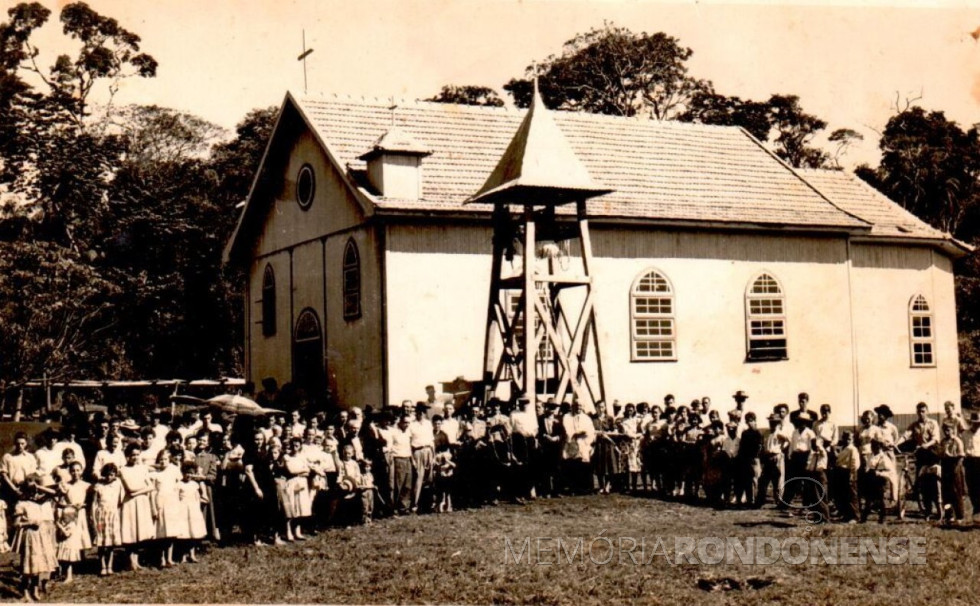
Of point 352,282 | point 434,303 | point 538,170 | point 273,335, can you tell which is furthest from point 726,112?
point 538,170

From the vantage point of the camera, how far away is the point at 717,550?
12.9 meters

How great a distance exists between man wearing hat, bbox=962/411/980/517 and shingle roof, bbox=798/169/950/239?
12.0 metres

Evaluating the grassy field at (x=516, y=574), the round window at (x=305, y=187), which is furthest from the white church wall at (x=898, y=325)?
the round window at (x=305, y=187)

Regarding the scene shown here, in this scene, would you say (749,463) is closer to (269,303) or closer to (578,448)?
(578,448)

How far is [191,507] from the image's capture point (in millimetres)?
13602

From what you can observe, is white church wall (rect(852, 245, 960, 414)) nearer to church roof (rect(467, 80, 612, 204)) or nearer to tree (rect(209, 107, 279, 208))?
church roof (rect(467, 80, 612, 204))

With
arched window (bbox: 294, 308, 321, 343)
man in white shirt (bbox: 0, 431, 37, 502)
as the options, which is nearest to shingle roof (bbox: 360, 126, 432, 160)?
arched window (bbox: 294, 308, 321, 343)

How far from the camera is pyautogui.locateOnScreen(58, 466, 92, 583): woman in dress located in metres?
12.5

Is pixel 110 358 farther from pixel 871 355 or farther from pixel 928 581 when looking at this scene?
pixel 928 581

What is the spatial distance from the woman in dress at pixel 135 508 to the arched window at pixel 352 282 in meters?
9.68

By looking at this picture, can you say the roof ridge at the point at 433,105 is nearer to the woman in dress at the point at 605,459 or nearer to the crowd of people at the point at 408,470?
the crowd of people at the point at 408,470

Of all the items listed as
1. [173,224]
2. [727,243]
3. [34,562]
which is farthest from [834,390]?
[173,224]

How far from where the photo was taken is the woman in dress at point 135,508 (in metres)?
13.1

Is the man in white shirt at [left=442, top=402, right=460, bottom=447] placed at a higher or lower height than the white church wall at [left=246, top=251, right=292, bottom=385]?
lower
